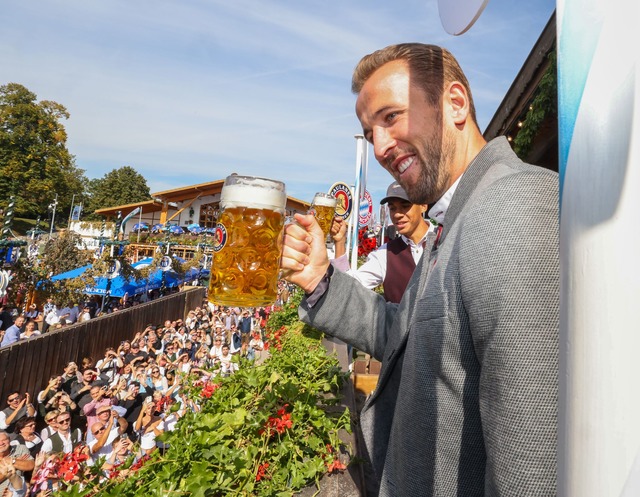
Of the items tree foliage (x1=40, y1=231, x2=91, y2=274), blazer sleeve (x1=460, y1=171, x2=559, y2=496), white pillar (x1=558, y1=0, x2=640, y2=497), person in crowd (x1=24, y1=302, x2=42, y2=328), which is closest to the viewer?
white pillar (x1=558, y1=0, x2=640, y2=497)

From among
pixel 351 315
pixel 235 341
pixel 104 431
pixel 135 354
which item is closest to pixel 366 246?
pixel 235 341

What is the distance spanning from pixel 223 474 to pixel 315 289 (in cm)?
81

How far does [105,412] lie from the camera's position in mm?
5180

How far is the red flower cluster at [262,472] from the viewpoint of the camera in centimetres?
177

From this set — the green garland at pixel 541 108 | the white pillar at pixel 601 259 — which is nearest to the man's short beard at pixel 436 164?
the white pillar at pixel 601 259

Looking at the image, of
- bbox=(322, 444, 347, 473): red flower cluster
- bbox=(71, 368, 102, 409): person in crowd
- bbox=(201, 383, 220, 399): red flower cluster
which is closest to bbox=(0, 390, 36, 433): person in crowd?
Result: bbox=(71, 368, 102, 409): person in crowd

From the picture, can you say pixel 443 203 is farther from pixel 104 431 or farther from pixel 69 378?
pixel 69 378

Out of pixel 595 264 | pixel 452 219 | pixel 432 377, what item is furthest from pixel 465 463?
pixel 595 264

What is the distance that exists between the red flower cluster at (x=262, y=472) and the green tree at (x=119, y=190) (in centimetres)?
6302

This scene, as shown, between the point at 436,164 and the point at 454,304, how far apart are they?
508 millimetres

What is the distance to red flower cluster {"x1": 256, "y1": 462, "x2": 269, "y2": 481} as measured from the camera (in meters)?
Result: 1.77

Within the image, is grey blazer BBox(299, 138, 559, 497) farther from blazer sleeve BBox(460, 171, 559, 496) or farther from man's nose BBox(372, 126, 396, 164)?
man's nose BBox(372, 126, 396, 164)

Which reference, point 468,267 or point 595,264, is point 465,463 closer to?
point 468,267

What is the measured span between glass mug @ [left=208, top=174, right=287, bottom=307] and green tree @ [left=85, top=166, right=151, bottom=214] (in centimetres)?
6338
